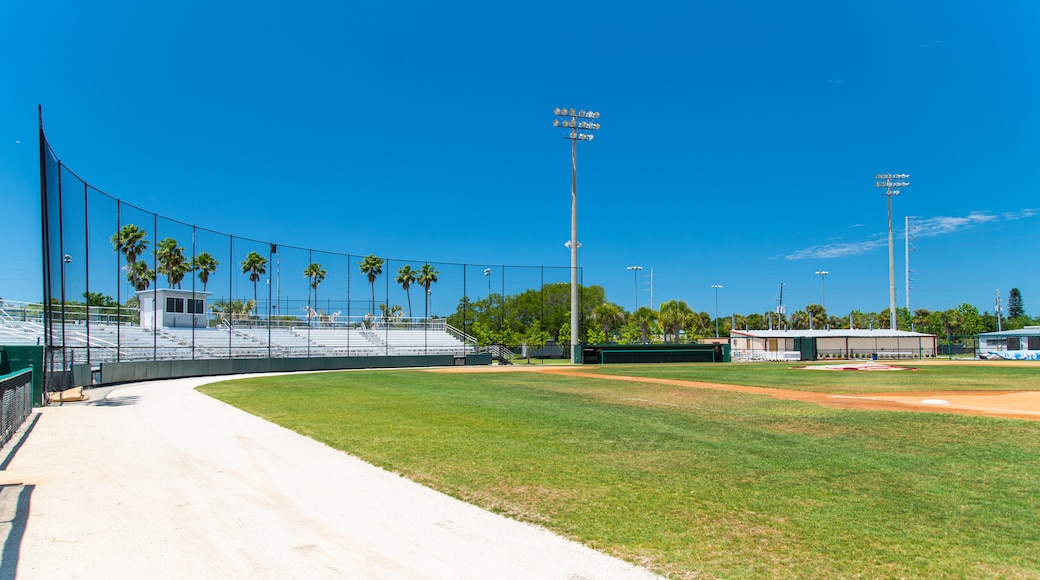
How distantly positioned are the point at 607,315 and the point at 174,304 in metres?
57.3

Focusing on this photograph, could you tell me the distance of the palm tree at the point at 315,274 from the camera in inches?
1864

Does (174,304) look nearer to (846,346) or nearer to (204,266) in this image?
(204,266)

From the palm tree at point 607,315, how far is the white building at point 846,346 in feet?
95.3

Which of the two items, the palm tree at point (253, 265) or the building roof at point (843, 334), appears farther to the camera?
the palm tree at point (253, 265)

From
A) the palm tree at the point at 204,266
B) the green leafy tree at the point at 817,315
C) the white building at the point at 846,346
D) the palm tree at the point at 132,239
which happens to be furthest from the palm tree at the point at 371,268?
the green leafy tree at the point at 817,315

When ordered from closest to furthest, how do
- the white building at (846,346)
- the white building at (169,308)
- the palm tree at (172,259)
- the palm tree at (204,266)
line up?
the white building at (169,308) → the palm tree at (172,259) → the palm tree at (204,266) → the white building at (846,346)

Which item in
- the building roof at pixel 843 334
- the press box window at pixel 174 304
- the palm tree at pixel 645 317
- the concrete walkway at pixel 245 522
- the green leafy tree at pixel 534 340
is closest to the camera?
the concrete walkway at pixel 245 522

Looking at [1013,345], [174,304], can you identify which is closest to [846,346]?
[1013,345]

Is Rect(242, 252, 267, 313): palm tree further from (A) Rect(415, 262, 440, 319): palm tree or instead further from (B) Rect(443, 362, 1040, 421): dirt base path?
(B) Rect(443, 362, 1040, 421): dirt base path

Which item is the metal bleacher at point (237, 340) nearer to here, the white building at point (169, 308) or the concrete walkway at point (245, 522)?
the white building at point (169, 308)

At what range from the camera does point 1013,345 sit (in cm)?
5541

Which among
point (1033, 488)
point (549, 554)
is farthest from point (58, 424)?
point (1033, 488)

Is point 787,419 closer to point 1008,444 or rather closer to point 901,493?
point 1008,444

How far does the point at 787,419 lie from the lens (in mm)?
13469
